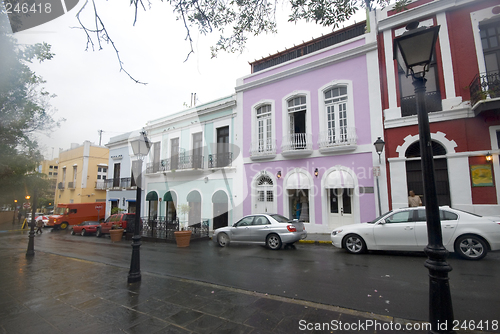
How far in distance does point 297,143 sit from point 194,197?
8.45 metres

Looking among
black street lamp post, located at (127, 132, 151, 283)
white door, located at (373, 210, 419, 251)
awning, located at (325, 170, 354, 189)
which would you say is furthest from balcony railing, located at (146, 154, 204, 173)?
white door, located at (373, 210, 419, 251)

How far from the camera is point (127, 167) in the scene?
24.0 m

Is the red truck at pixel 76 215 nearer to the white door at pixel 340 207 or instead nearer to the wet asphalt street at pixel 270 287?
the wet asphalt street at pixel 270 287

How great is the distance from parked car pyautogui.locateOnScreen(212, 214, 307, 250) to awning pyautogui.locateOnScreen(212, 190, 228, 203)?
5.31 metres

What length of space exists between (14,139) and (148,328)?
21.4 feet

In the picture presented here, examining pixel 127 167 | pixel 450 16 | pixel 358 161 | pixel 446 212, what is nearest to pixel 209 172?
pixel 358 161

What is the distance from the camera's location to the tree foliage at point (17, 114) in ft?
17.4

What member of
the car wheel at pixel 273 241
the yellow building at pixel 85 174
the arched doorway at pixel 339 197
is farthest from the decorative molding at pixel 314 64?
the yellow building at pixel 85 174

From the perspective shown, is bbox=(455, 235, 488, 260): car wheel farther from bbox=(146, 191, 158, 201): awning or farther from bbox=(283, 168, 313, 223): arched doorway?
bbox=(146, 191, 158, 201): awning

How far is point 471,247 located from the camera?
677 cm

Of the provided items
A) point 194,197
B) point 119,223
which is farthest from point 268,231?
point 119,223

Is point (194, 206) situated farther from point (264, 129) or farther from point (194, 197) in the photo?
point (264, 129)

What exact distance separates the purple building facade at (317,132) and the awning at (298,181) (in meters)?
0.05

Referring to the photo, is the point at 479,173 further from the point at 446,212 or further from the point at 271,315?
the point at 271,315
